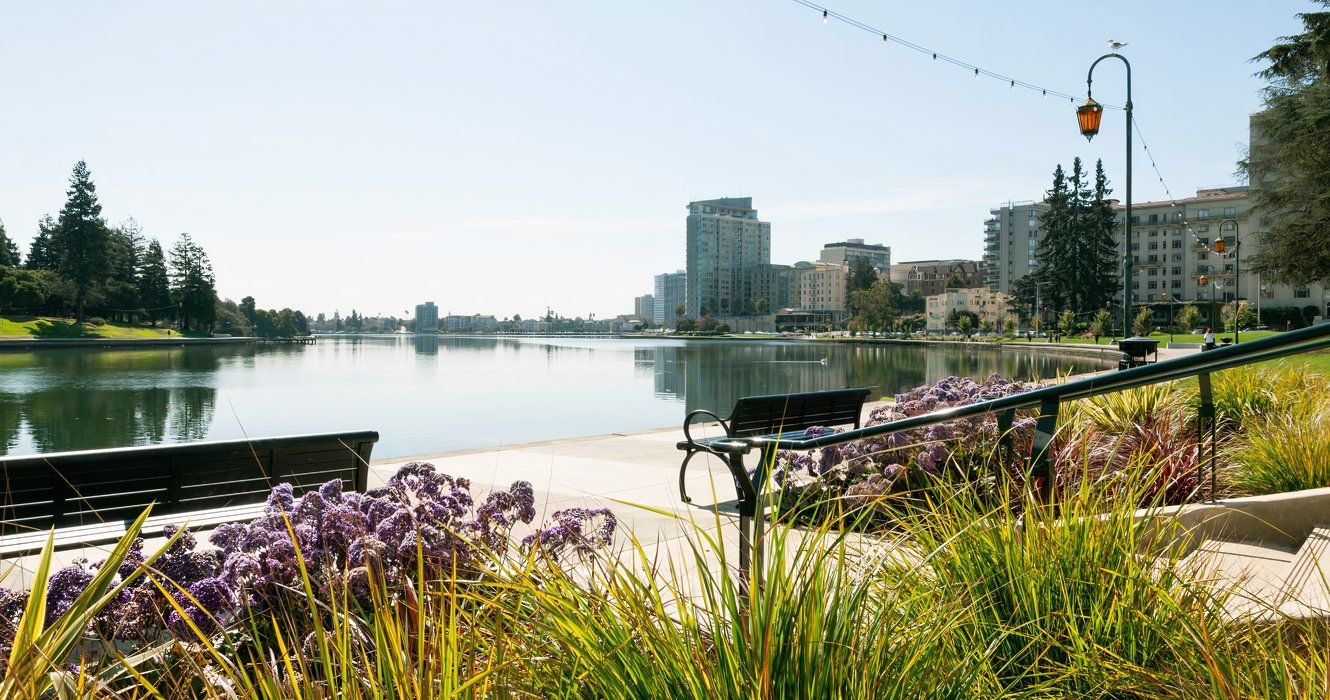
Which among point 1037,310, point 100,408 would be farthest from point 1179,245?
point 100,408

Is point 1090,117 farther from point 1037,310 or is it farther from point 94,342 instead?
point 94,342

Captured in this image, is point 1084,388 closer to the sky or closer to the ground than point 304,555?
closer to the sky

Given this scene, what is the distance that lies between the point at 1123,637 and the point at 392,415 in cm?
2369

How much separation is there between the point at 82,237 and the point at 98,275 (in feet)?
13.7

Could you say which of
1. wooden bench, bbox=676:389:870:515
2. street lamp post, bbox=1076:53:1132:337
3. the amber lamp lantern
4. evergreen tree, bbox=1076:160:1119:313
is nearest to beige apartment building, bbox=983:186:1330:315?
evergreen tree, bbox=1076:160:1119:313

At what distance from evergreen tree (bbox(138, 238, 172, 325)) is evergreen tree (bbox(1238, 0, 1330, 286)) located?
10896cm

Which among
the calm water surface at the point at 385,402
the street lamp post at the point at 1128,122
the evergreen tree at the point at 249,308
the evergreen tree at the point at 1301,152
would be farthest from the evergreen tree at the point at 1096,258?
the evergreen tree at the point at 249,308

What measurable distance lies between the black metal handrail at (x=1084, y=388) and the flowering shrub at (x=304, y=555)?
2.60ft

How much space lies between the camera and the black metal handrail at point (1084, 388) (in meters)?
2.07

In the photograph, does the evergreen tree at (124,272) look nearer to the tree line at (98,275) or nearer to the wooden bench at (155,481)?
the tree line at (98,275)

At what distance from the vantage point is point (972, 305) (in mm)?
137000

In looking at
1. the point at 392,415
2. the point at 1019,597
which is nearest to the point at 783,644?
the point at 1019,597

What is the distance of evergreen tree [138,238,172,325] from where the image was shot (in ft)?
340

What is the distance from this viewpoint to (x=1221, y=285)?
107625mm
